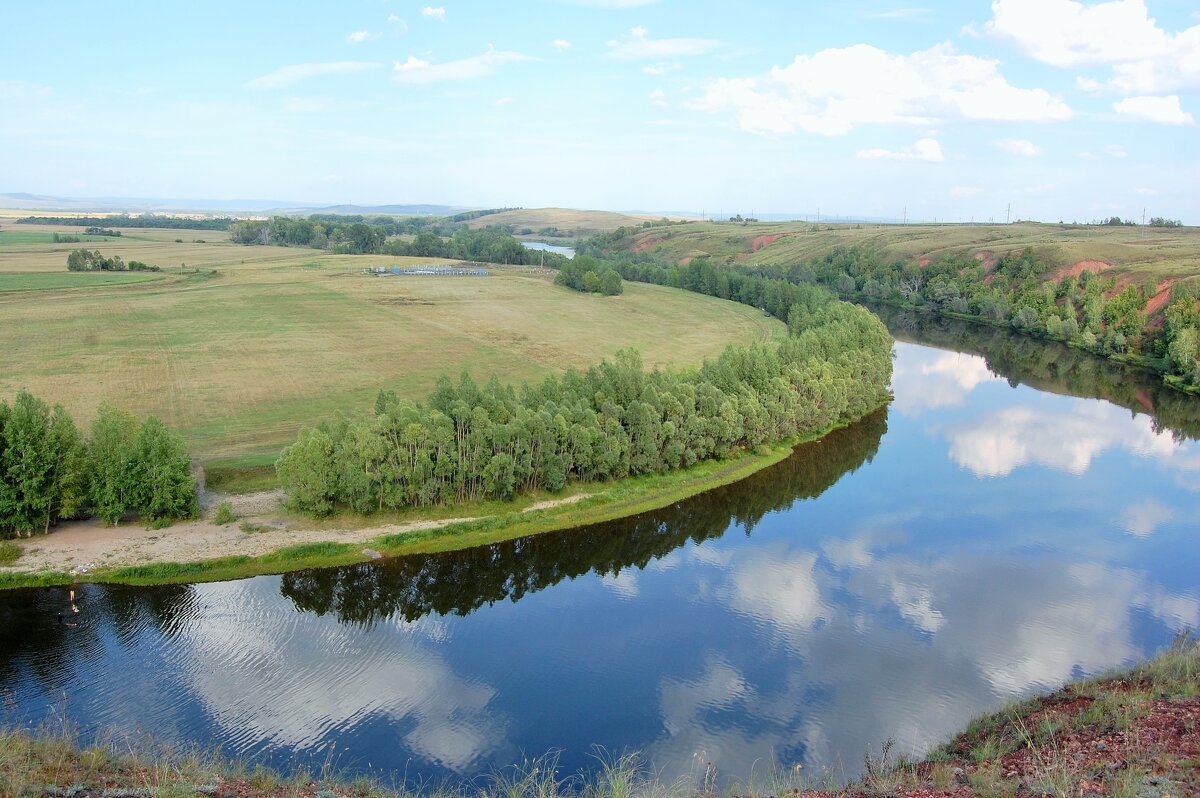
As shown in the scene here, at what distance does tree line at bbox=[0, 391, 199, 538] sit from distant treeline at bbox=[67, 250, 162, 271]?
2852 inches

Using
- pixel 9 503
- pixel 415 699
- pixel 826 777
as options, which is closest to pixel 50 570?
pixel 9 503

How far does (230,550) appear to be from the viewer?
32.3 m

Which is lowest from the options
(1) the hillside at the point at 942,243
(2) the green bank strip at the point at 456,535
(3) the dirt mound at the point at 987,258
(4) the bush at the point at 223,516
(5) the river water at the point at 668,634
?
(5) the river water at the point at 668,634

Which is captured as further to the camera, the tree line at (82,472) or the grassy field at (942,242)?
the grassy field at (942,242)

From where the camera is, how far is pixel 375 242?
137 meters

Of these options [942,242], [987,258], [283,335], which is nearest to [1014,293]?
[987,258]

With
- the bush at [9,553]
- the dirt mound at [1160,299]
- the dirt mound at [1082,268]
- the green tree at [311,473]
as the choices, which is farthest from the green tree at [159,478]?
the dirt mound at [1082,268]

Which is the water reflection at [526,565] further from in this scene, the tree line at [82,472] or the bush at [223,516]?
the tree line at [82,472]

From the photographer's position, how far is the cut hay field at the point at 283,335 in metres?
49.5

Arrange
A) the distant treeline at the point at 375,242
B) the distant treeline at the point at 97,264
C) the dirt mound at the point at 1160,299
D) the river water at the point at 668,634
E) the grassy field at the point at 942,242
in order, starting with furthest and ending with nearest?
the distant treeline at the point at 375,242
the grassy field at the point at 942,242
the distant treeline at the point at 97,264
the dirt mound at the point at 1160,299
the river water at the point at 668,634

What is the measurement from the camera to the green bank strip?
30391mm

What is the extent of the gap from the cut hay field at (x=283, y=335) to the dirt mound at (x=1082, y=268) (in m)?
42.7

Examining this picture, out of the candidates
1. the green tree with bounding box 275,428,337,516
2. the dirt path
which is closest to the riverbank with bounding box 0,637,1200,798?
the dirt path

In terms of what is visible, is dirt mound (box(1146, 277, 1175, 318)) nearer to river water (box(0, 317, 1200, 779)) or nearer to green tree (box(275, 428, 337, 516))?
river water (box(0, 317, 1200, 779))
